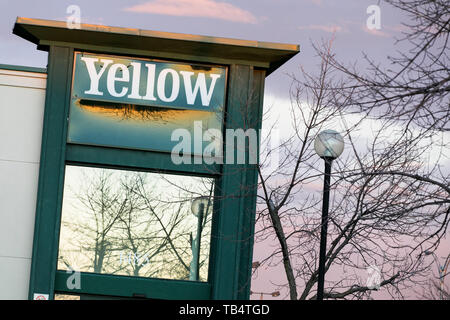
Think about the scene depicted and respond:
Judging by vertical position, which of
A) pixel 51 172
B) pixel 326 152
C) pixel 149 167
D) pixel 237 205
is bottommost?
pixel 237 205

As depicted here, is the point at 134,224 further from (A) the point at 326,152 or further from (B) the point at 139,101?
(A) the point at 326,152

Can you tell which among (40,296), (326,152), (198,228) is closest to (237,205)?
(198,228)

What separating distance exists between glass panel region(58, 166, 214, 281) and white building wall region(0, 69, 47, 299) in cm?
70

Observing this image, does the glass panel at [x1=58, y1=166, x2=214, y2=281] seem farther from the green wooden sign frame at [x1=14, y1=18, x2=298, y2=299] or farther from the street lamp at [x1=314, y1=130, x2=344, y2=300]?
the street lamp at [x1=314, y1=130, x2=344, y2=300]

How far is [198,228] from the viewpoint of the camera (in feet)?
51.9

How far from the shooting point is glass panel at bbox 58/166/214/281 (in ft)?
50.9

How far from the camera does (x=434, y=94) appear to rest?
33.8 ft

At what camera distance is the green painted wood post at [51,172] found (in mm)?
15297

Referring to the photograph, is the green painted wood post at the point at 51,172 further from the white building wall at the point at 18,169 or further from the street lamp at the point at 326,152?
the street lamp at the point at 326,152

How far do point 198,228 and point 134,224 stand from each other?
4.20 ft

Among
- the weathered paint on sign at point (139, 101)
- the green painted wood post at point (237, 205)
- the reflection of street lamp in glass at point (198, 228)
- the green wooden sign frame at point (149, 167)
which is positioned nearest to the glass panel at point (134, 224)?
the reflection of street lamp in glass at point (198, 228)

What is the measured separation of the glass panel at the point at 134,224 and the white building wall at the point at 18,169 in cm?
70

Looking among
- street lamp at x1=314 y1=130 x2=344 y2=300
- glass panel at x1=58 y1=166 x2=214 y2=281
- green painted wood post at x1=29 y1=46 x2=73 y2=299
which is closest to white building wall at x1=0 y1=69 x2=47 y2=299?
green painted wood post at x1=29 y1=46 x2=73 y2=299

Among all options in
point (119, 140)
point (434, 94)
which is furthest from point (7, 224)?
point (434, 94)
